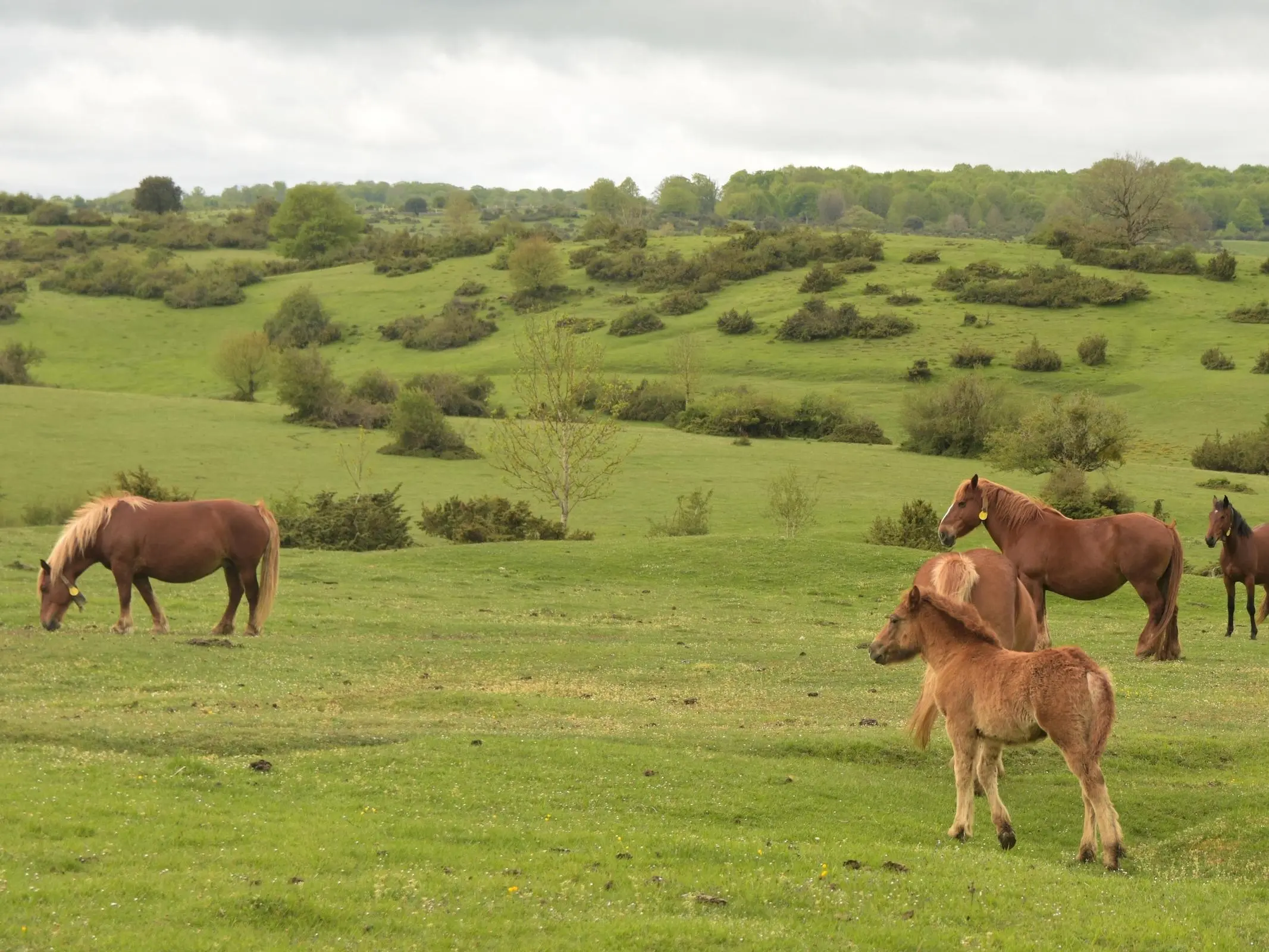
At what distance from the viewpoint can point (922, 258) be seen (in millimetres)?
101188

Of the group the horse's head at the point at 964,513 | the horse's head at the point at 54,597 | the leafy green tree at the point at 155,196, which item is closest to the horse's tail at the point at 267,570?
the horse's head at the point at 54,597

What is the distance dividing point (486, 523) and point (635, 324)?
51677 mm

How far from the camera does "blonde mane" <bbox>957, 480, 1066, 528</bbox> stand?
20.0 meters

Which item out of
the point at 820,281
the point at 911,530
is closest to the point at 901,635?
the point at 911,530

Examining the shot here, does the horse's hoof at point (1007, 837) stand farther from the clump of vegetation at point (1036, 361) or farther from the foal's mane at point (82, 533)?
the clump of vegetation at point (1036, 361)

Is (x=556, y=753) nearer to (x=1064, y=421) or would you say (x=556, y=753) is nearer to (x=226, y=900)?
(x=226, y=900)

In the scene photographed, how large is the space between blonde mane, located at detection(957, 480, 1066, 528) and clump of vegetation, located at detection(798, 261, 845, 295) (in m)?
74.9

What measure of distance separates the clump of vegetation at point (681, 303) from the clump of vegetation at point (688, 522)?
51.8 m

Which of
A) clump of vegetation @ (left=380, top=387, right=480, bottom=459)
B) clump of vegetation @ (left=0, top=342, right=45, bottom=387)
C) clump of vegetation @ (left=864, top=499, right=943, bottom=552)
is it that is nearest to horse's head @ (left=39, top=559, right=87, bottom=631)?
clump of vegetation @ (left=864, top=499, right=943, bottom=552)

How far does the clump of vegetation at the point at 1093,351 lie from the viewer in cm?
7525

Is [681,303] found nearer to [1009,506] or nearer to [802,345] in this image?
[802,345]

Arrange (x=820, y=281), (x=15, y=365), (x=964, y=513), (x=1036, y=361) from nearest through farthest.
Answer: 1. (x=964, y=513)
2. (x=15, y=365)
3. (x=1036, y=361)
4. (x=820, y=281)

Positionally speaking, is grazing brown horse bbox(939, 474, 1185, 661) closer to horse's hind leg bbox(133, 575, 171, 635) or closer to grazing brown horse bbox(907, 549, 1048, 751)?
grazing brown horse bbox(907, 549, 1048, 751)

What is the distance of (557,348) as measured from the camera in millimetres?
46594
